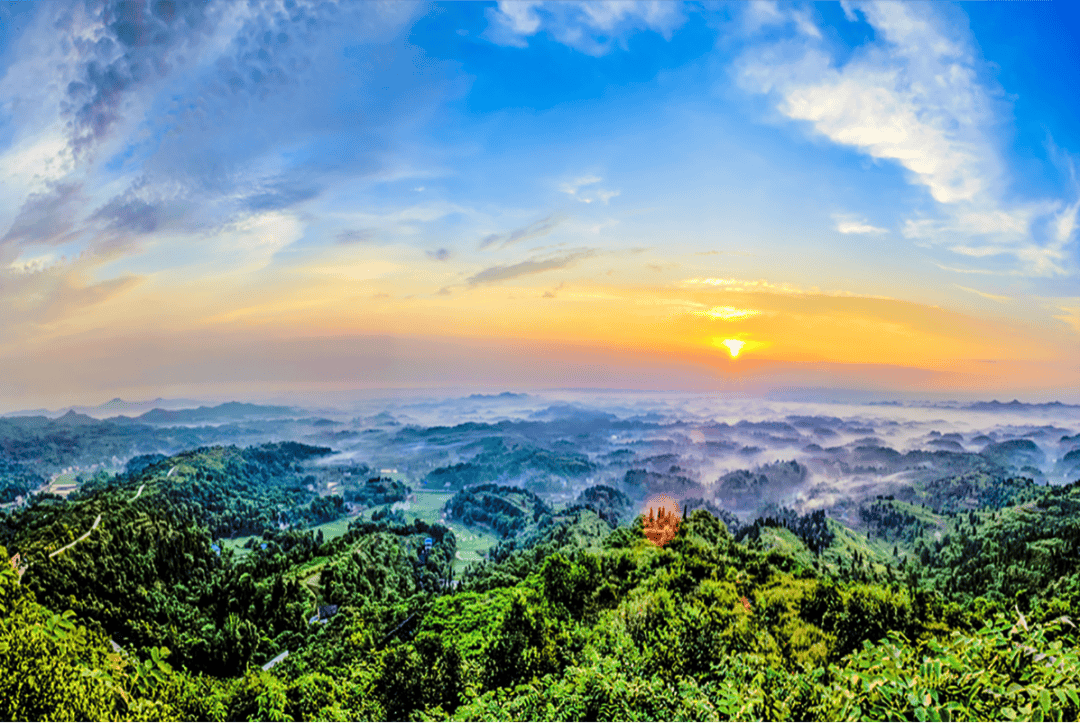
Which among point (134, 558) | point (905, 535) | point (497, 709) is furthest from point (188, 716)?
point (905, 535)

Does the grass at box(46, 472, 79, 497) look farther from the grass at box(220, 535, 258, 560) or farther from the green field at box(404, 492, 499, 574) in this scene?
the green field at box(404, 492, 499, 574)

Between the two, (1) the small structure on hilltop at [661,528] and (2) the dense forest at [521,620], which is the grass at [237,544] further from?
(1) the small structure on hilltop at [661,528]

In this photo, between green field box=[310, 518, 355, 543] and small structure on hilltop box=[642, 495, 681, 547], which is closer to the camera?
small structure on hilltop box=[642, 495, 681, 547]

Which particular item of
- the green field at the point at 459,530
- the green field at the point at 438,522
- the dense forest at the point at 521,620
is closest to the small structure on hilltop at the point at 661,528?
the dense forest at the point at 521,620

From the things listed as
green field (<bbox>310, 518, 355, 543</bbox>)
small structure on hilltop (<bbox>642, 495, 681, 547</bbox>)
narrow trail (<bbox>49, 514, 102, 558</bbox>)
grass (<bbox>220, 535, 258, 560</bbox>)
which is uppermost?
narrow trail (<bbox>49, 514, 102, 558</bbox>)

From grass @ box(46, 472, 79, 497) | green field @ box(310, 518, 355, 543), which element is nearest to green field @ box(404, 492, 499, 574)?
green field @ box(310, 518, 355, 543)

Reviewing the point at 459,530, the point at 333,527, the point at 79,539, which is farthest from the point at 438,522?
the point at 79,539

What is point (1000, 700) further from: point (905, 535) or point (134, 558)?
point (905, 535)

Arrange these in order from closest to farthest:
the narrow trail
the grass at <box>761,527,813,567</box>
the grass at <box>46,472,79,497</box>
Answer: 1. the narrow trail
2. the grass at <box>761,527,813,567</box>
3. the grass at <box>46,472,79,497</box>

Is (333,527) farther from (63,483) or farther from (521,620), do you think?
(521,620)
